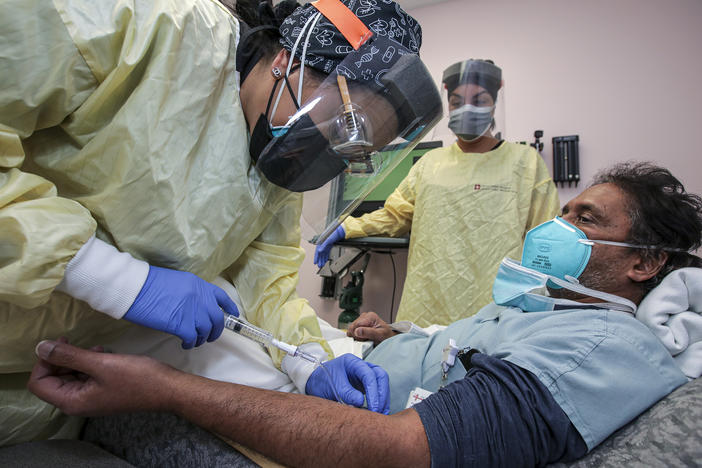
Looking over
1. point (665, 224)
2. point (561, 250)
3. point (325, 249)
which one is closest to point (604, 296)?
point (561, 250)

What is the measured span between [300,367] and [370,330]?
1.81 ft

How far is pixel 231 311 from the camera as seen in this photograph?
929 millimetres

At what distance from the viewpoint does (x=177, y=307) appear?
74 cm

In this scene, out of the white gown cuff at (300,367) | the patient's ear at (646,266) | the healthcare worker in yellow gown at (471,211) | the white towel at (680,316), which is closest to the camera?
the white towel at (680,316)

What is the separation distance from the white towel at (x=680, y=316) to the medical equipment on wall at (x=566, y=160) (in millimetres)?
1637

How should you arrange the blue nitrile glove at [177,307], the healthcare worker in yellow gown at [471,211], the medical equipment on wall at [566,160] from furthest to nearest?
the medical equipment on wall at [566,160] < the healthcare worker in yellow gown at [471,211] < the blue nitrile glove at [177,307]

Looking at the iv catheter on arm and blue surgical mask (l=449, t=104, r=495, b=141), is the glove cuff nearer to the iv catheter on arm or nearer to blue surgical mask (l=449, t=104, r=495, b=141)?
the iv catheter on arm

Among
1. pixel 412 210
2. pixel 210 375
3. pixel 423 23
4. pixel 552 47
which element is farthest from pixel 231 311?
pixel 423 23

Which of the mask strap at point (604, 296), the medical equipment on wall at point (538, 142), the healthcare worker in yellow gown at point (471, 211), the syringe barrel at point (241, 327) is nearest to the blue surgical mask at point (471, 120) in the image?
the healthcare worker in yellow gown at point (471, 211)

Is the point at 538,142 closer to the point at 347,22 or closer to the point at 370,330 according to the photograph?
the point at 370,330

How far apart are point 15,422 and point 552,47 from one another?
3.29 m

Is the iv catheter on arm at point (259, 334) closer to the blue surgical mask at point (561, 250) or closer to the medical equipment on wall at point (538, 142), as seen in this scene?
the blue surgical mask at point (561, 250)

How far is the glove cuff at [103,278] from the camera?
0.66m

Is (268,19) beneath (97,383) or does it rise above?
above
